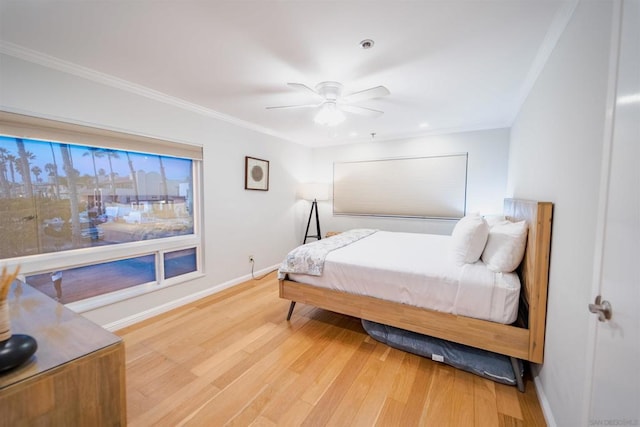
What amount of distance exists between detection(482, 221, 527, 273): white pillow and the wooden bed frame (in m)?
0.05

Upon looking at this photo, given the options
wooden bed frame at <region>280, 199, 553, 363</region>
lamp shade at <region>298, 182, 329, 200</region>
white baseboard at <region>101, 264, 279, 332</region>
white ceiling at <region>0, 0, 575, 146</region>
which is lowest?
white baseboard at <region>101, 264, 279, 332</region>

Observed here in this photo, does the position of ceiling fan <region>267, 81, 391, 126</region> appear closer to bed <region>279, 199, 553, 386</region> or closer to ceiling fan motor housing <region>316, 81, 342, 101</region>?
ceiling fan motor housing <region>316, 81, 342, 101</region>

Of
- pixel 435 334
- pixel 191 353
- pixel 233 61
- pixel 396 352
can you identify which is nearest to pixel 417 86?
pixel 233 61

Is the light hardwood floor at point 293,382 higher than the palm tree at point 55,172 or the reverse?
the reverse

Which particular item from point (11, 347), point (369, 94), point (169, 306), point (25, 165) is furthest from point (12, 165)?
point (369, 94)

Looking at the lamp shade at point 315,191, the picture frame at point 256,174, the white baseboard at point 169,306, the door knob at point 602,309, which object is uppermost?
the picture frame at point 256,174

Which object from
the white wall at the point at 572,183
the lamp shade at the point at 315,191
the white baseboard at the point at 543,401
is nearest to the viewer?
the white wall at the point at 572,183

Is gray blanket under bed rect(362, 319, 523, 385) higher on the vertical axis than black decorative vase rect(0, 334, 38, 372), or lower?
lower

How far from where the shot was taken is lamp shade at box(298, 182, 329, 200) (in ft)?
14.9

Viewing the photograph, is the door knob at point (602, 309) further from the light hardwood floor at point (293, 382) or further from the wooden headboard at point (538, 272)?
the light hardwood floor at point (293, 382)

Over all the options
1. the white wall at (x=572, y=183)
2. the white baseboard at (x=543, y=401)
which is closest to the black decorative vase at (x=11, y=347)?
the white wall at (x=572, y=183)

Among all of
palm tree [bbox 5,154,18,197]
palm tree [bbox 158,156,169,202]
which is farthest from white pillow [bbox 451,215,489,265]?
palm tree [bbox 5,154,18,197]

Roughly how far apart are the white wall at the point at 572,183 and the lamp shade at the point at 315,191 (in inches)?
126

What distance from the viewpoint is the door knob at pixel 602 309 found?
32.5 inches
